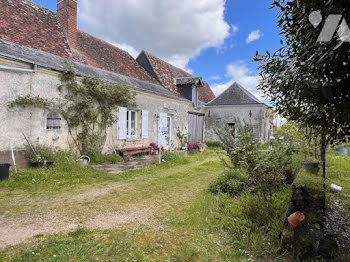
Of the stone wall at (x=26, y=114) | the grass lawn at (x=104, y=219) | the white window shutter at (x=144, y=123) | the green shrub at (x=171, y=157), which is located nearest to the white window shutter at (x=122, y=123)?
the stone wall at (x=26, y=114)

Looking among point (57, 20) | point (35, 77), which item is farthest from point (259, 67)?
point (57, 20)

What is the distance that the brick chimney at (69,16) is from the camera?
9.71 m

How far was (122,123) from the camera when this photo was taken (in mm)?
9359

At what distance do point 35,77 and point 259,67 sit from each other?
6.54 meters

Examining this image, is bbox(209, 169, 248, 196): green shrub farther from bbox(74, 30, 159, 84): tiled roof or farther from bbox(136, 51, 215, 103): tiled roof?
bbox(136, 51, 215, 103): tiled roof

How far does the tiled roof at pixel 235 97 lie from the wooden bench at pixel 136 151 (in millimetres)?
8080

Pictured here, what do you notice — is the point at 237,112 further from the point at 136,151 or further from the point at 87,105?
the point at 87,105

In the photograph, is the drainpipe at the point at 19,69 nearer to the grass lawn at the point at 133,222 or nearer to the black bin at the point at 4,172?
the black bin at the point at 4,172

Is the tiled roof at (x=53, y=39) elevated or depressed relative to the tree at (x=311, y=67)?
elevated

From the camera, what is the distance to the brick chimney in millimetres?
9711

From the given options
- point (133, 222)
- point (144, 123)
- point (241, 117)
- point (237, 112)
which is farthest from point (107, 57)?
point (133, 222)

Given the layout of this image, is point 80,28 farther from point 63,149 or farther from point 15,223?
point 15,223

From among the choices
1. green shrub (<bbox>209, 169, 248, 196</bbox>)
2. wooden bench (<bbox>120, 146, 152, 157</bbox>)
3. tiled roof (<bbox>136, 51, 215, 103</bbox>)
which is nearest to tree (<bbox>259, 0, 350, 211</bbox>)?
green shrub (<bbox>209, 169, 248, 196</bbox>)

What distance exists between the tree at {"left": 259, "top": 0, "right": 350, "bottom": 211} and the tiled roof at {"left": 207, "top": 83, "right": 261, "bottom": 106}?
45.8 feet
